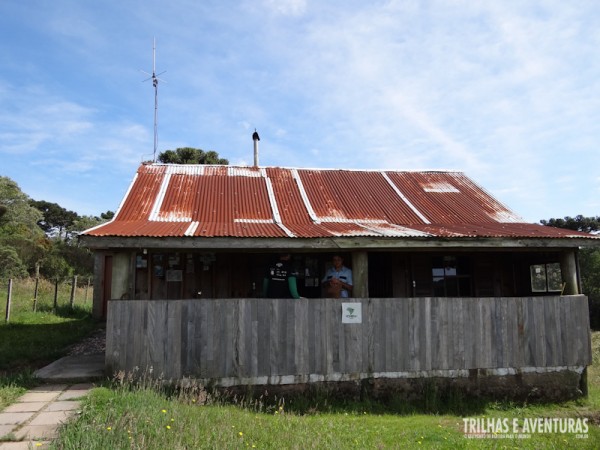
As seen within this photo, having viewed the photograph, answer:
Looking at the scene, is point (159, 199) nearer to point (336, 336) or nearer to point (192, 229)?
point (192, 229)

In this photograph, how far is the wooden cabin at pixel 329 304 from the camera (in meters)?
7.03

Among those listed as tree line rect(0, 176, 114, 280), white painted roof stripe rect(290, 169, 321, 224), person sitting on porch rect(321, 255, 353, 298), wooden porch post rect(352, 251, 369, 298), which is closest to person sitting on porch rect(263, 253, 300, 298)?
person sitting on porch rect(321, 255, 353, 298)

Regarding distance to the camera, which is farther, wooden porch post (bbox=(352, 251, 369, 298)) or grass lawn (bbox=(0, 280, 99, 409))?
wooden porch post (bbox=(352, 251, 369, 298))

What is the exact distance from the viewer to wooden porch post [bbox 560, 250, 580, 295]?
848 cm

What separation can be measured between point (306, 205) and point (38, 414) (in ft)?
21.2

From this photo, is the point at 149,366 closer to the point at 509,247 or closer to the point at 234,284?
the point at 234,284

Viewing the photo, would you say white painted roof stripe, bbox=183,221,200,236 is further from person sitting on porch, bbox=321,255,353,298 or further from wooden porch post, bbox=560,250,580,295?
wooden porch post, bbox=560,250,580,295

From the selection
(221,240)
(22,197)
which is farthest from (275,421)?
(22,197)

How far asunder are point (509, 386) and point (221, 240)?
219 inches

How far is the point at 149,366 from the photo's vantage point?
6.83m

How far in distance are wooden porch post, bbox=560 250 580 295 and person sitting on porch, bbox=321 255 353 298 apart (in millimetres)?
4121

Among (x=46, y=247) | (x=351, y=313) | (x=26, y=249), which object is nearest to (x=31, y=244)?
(x=26, y=249)

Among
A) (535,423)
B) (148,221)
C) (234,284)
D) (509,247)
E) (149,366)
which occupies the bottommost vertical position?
(535,423)

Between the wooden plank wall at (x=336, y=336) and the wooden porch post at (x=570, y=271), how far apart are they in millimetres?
414
